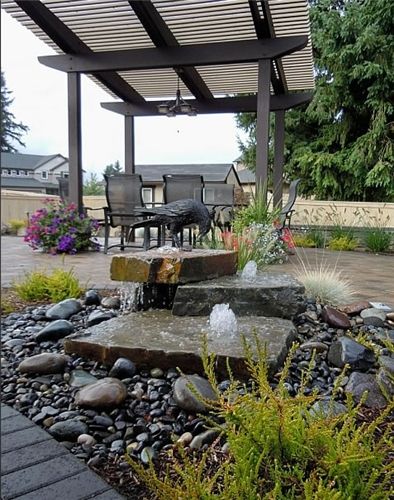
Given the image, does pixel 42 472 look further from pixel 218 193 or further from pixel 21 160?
pixel 218 193

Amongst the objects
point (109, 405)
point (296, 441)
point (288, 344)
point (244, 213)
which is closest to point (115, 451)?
point (109, 405)

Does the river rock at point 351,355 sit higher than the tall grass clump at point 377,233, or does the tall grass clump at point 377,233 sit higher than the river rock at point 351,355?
the tall grass clump at point 377,233

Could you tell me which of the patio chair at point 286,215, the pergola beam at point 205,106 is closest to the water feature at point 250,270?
the patio chair at point 286,215

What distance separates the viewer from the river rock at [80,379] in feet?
5.40

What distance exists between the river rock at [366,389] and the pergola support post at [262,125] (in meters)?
3.63

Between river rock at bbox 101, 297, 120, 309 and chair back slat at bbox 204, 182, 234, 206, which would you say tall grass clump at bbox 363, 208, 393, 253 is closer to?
river rock at bbox 101, 297, 120, 309

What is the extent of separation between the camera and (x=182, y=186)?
5.22m

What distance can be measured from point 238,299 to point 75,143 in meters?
4.18

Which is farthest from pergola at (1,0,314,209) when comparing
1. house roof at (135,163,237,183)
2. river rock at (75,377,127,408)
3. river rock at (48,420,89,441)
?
house roof at (135,163,237,183)

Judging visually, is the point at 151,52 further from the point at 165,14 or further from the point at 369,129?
the point at 369,129

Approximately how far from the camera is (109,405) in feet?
4.91

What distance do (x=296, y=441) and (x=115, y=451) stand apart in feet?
1.91

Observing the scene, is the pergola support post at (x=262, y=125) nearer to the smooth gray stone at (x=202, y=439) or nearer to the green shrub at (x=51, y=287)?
the green shrub at (x=51, y=287)

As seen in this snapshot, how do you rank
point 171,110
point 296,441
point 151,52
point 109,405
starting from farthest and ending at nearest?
point 171,110
point 151,52
point 109,405
point 296,441
